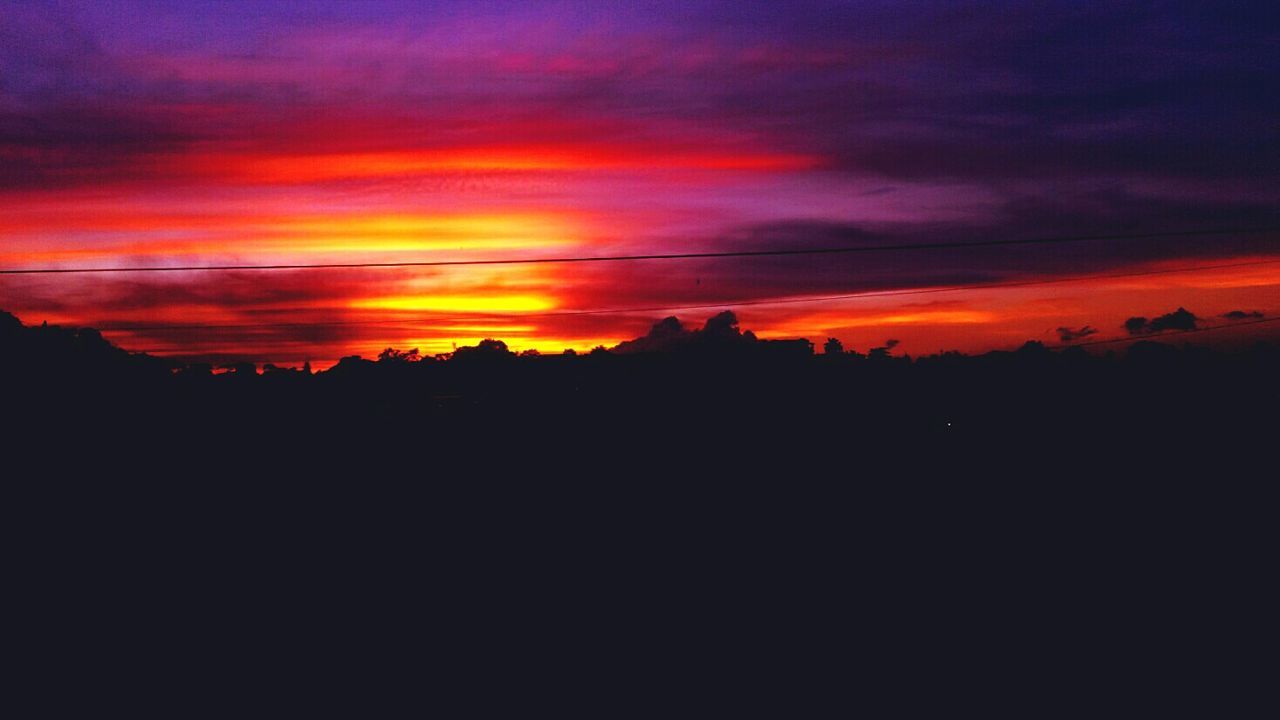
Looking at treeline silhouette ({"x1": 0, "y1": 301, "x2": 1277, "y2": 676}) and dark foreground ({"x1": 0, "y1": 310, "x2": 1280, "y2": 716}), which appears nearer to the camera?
dark foreground ({"x1": 0, "y1": 310, "x2": 1280, "y2": 716})

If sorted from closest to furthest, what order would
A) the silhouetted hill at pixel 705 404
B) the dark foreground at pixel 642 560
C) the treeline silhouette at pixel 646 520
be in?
the dark foreground at pixel 642 560, the treeline silhouette at pixel 646 520, the silhouetted hill at pixel 705 404

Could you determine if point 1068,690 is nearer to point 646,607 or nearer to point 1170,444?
point 646,607

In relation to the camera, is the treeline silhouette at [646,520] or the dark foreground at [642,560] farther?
the treeline silhouette at [646,520]

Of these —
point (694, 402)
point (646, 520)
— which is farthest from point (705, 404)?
point (646, 520)

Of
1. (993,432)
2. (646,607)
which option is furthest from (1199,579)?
(993,432)

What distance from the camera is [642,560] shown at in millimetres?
25844

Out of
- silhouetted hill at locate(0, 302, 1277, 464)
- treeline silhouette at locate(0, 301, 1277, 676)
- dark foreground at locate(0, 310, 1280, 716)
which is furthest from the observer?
silhouetted hill at locate(0, 302, 1277, 464)

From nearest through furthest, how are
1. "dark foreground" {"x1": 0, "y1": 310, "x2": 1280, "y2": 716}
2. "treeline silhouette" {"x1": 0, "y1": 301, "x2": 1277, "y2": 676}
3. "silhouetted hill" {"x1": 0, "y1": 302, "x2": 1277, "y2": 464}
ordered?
1. "dark foreground" {"x1": 0, "y1": 310, "x2": 1280, "y2": 716}
2. "treeline silhouette" {"x1": 0, "y1": 301, "x2": 1277, "y2": 676}
3. "silhouetted hill" {"x1": 0, "y1": 302, "x2": 1277, "y2": 464}

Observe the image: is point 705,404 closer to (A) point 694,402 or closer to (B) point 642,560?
(A) point 694,402

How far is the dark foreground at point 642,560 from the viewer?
1848 centimetres

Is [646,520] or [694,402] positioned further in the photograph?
[694,402]

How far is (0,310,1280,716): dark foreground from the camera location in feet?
60.6

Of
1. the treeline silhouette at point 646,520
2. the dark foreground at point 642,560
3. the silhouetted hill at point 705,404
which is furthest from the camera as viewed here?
the silhouetted hill at point 705,404

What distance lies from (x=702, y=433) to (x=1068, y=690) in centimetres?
2908
